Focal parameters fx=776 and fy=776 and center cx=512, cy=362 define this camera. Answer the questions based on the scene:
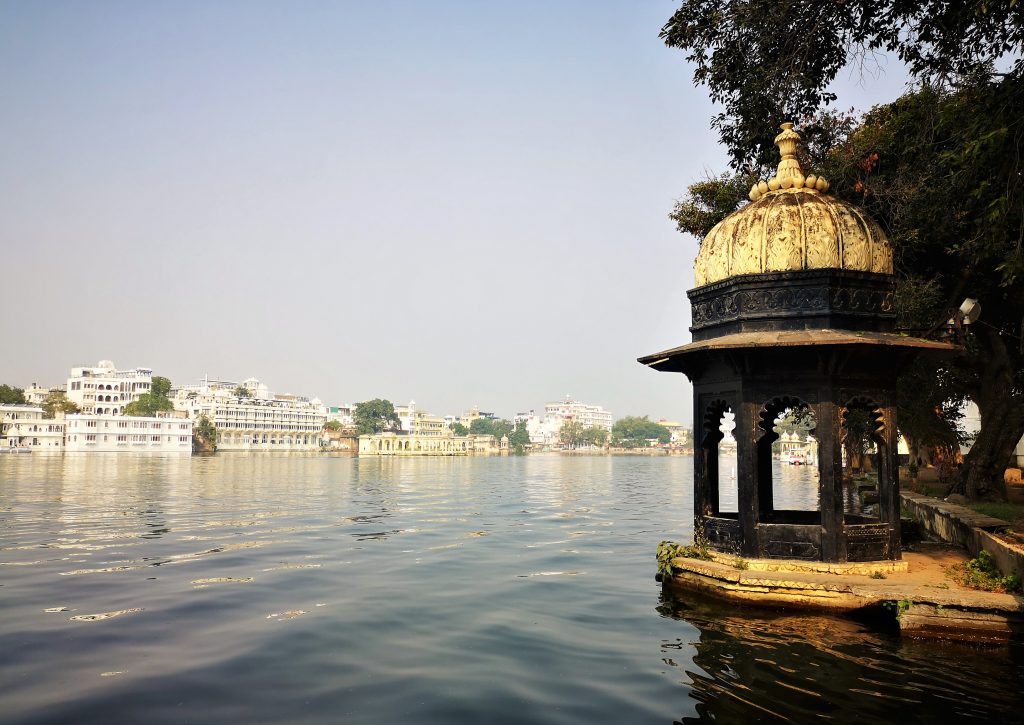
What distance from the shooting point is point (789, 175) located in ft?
42.4

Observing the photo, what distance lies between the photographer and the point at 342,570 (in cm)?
1616

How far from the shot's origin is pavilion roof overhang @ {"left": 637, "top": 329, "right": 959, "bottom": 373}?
1097 cm

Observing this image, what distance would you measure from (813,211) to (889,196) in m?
9.45

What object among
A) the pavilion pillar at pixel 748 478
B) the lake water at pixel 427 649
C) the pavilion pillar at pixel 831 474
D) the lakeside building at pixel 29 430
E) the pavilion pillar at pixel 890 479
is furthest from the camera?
the lakeside building at pixel 29 430

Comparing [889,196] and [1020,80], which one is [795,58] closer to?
[1020,80]

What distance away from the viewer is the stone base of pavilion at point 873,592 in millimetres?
9445

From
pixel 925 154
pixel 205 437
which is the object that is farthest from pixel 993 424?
pixel 205 437

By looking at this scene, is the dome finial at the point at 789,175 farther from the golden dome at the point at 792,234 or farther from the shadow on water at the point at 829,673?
the shadow on water at the point at 829,673

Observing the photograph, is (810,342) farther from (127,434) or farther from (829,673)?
(127,434)

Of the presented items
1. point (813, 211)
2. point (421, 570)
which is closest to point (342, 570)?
point (421, 570)

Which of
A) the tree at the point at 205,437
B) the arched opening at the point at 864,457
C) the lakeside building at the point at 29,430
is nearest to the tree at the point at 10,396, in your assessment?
the lakeside building at the point at 29,430

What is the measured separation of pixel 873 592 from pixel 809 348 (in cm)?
347

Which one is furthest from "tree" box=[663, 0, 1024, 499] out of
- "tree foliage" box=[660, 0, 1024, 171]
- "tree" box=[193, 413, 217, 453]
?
"tree" box=[193, 413, 217, 453]

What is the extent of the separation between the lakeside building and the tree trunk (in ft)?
578
